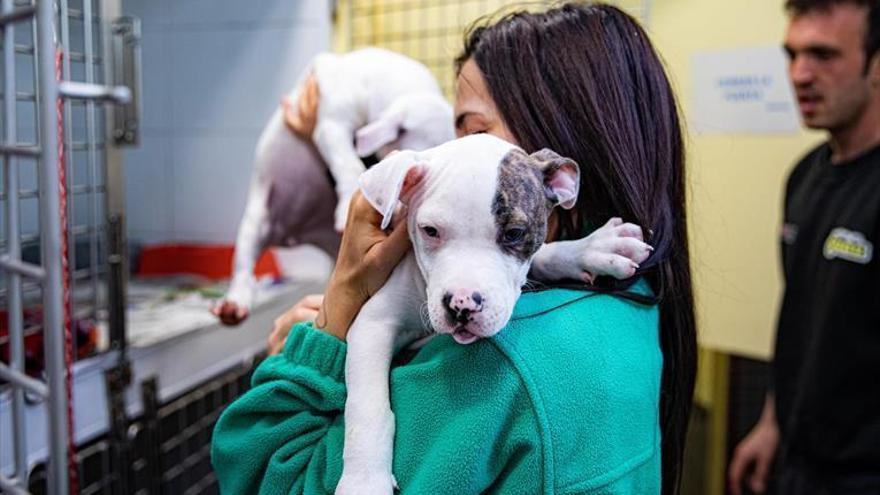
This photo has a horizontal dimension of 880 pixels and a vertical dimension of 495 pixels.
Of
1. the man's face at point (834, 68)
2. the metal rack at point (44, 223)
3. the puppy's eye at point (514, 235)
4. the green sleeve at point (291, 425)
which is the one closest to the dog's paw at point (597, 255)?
the puppy's eye at point (514, 235)

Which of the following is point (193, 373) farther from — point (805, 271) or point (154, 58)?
point (805, 271)

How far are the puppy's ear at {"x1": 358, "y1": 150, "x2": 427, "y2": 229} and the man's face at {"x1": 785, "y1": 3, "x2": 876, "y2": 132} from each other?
133 cm

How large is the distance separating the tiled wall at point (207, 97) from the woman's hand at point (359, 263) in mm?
1391

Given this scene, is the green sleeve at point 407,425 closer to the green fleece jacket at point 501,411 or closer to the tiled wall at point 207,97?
the green fleece jacket at point 501,411

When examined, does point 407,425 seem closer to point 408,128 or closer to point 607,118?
point 607,118

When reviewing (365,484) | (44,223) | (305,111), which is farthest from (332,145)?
(365,484)

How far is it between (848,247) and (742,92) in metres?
0.73

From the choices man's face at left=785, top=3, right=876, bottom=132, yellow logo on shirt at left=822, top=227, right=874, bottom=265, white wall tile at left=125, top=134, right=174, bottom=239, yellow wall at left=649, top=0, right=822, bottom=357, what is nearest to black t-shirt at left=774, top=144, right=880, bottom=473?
yellow logo on shirt at left=822, top=227, right=874, bottom=265

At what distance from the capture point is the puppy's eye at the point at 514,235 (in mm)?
667

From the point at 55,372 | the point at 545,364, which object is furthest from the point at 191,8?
the point at 545,364

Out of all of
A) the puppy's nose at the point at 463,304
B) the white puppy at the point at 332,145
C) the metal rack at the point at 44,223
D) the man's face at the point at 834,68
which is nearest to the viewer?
the puppy's nose at the point at 463,304

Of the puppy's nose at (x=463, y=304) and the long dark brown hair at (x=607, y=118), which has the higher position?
the long dark brown hair at (x=607, y=118)

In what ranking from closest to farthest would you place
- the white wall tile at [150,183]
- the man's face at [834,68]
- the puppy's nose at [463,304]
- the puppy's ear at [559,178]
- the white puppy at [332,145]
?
the puppy's nose at [463,304] → the puppy's ear at [559,178] → the white puppy at [332,145] → the man's face at [834,68] → the white wall tile at [150,183]

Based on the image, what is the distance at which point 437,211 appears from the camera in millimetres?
671
